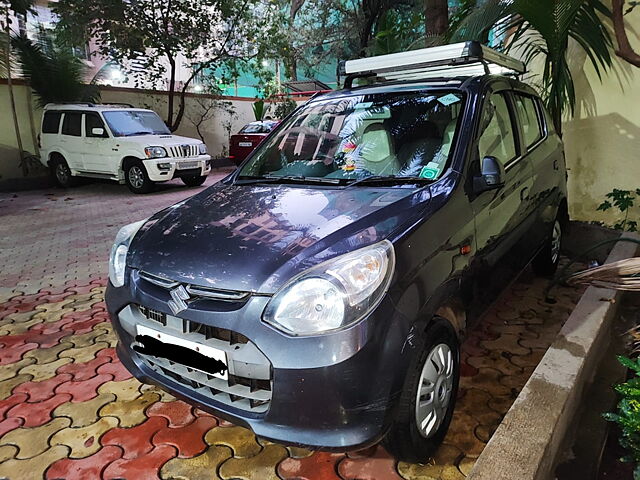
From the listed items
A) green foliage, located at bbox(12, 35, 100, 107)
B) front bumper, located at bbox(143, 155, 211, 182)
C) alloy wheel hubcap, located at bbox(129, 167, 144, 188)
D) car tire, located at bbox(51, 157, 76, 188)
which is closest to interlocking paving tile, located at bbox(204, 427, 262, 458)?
front bumper, located at bbox(143, 155, 211, 182)

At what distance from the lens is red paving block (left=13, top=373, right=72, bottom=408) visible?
2566 mm

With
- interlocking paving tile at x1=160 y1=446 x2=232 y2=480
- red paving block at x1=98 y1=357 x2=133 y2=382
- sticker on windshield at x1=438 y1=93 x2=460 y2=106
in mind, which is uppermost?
sticker on windshield at x1=438 y1=93 x2=460 y2=106

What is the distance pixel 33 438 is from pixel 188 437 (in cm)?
75

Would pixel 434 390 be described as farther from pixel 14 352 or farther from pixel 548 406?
pixel 14 352

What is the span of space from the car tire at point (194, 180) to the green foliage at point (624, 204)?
785 centimetres

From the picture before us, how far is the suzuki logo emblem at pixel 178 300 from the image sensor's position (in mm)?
1786

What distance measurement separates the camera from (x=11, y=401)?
2539 mm

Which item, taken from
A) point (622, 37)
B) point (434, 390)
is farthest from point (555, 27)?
point (434, 390)

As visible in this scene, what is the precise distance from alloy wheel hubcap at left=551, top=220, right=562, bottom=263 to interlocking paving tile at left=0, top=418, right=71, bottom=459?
3654mm

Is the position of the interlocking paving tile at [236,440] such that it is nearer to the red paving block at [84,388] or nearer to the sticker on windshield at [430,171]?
the red paving block at [84,388]

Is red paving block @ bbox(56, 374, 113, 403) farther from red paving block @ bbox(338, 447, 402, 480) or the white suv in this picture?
the white suv

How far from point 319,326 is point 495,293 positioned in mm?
1372

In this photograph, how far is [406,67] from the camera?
3191mm

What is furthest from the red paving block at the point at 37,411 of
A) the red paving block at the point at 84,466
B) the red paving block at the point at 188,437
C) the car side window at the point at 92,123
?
the car side window at the point at 92,123
